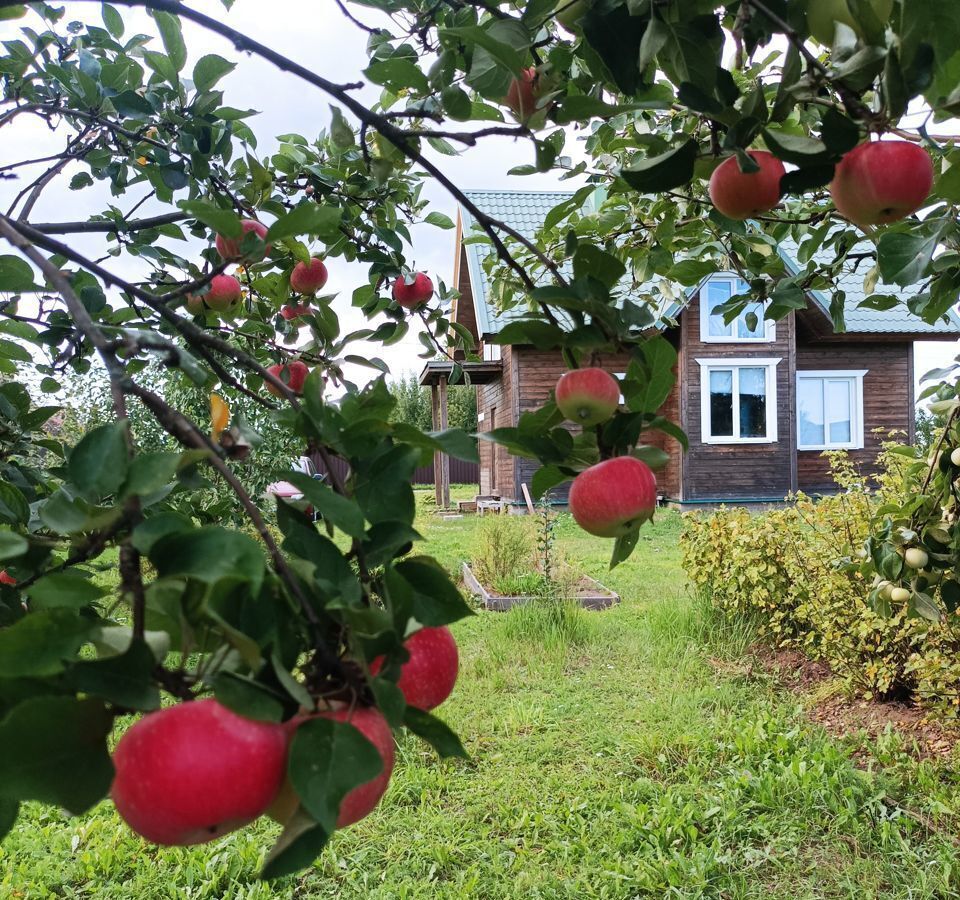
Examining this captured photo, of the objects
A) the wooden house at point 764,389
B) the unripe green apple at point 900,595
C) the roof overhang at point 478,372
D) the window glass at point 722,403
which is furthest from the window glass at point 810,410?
the unripe green apple at point 900,595

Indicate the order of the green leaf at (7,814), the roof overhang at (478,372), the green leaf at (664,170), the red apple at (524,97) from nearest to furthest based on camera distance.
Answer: the green leaf at (7,814) → the green leaf at (664,170) → the red apple at (524,97) → the roof overhang at (478,372)

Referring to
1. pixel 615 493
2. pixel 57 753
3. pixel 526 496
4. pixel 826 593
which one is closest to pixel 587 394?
pixel 615 493

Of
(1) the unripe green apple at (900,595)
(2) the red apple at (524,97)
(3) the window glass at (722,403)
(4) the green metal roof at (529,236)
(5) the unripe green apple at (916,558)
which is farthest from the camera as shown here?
(3) the window glass at (722,403)

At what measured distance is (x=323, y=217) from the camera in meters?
0.68

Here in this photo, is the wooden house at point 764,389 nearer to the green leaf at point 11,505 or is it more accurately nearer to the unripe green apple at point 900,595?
the unripe green apple at point 900,595

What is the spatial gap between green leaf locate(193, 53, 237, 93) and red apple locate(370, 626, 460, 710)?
52.0 inches

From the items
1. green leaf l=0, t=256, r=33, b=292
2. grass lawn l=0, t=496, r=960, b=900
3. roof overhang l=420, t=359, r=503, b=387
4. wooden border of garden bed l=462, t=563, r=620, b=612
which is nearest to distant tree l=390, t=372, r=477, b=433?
roof overhang l=420, t=359, r=503, b=387

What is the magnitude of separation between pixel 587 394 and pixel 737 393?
12.4m

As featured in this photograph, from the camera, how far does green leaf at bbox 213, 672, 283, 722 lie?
47 centimetres

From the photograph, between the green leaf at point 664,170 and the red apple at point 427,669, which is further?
the green leaf at point 664,170

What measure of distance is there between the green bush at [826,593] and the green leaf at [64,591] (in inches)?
119

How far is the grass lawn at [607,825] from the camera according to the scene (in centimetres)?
241

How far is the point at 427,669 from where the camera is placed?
0.65 m

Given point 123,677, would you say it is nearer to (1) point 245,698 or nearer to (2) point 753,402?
(1) point 245,698
